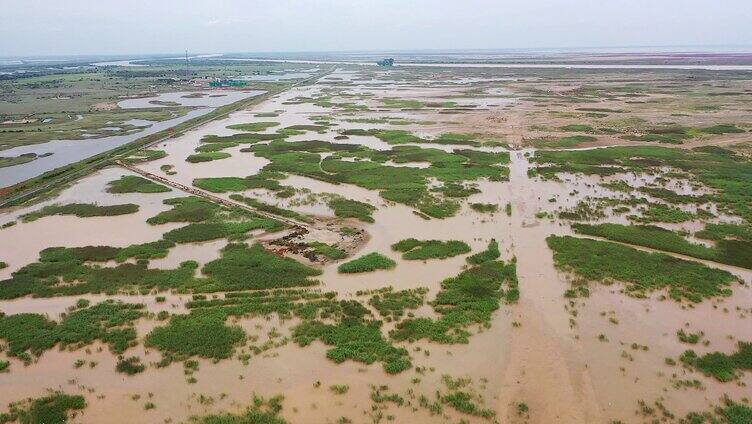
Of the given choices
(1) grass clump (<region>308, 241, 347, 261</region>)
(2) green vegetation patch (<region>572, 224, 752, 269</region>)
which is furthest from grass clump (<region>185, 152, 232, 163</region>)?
(2) green vegetation patch (<region>572, 224, 752, 269</region>)

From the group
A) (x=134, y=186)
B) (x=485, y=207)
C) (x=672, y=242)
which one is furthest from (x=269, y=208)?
(x=672, y=242)

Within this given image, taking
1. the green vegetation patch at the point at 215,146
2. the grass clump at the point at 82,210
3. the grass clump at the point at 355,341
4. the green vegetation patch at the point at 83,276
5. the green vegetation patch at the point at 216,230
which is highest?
the green vegetation patch at the point at 215,146

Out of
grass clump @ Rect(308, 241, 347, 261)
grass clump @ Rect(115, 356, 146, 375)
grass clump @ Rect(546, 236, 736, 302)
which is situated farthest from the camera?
grass clump @ Rect(308, 241, 347, 261)

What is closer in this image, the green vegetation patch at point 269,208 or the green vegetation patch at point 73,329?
the green vegetation patch at point 73,329

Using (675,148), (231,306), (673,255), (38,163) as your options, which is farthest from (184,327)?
(675,148)

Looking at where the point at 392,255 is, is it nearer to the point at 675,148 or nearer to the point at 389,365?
the point at 389,365

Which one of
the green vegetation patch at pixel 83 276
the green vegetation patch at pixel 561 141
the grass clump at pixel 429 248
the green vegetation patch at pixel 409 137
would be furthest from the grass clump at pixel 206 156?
the green vegetation patch at pixel 561 141

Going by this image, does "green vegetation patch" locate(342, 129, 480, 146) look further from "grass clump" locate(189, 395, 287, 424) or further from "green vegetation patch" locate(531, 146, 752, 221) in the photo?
"grass clump" locate(189, 395, 287, 424)

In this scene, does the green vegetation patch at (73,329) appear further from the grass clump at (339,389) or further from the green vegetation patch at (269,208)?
the green vegetation patch at (269,208)
